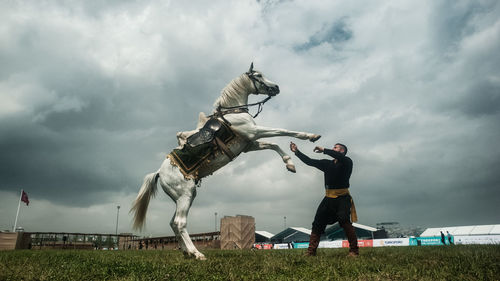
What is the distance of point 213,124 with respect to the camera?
6.73 meters

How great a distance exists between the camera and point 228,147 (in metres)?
6.73

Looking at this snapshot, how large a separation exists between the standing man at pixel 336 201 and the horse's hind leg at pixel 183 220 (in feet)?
7.93

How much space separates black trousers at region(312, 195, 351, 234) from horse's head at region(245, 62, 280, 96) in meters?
2.84

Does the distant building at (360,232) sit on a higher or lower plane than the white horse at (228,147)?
lower

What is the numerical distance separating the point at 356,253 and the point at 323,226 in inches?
35.7

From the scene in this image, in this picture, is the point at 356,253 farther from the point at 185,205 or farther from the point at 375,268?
the point at 185,205

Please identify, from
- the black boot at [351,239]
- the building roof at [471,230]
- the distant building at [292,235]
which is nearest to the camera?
the black boot at [351,239]

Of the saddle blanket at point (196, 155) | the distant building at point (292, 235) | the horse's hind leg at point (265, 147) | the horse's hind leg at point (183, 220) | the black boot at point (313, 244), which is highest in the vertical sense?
the horse's hind leg at point (265, 147)

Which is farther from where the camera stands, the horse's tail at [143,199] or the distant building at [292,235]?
the distant building at [292,235]

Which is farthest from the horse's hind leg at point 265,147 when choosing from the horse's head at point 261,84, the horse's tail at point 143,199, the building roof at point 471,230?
the building roof at point 471,230

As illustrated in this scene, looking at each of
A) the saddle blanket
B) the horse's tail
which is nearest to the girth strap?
the saddle blanket

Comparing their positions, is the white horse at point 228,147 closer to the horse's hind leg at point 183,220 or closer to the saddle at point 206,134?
the horse's hind leg at point 183,220

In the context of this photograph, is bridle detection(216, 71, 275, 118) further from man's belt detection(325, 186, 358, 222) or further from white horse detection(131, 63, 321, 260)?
man's belt detection(325, 186, 358, 222)

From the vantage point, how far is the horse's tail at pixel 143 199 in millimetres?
7168
